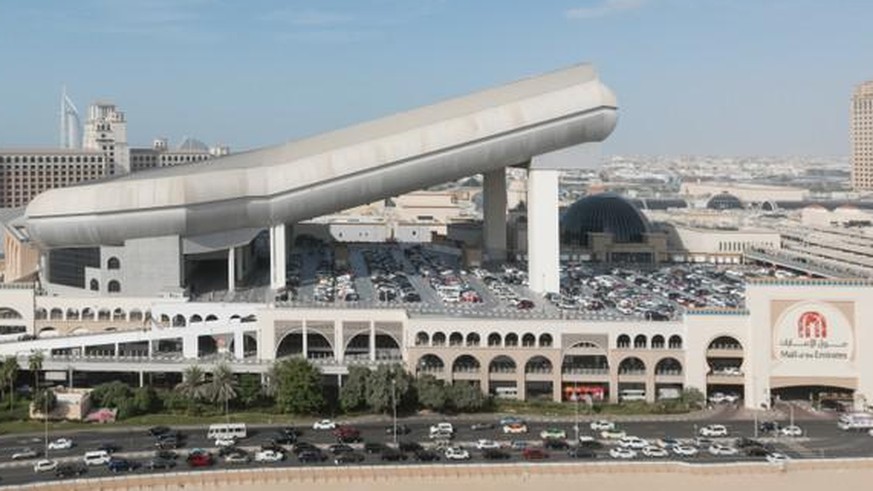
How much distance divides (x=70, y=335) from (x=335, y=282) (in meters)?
13.5

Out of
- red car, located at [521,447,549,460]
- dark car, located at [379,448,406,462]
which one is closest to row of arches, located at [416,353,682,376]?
red car, located at [521,447,549,460]

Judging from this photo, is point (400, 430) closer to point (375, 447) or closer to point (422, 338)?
point (375, 447)

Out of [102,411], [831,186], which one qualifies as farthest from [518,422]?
[831,186]

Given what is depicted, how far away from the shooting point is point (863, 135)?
14788cm

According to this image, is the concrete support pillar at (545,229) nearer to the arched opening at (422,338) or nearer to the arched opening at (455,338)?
the arched opening at (455,338)

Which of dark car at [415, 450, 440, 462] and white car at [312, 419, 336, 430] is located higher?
white car at [312, 419, 336, 430]

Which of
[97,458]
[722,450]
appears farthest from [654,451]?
[97,458]

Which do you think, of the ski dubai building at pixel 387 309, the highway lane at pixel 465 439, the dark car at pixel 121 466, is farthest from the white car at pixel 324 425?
the dark car at pixel 121 466

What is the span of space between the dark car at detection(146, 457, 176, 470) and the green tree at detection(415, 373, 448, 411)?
30.1 ft

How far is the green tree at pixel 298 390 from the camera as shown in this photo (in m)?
36.0

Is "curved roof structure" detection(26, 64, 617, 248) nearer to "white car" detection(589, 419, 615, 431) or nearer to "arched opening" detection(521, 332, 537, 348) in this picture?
"arched opening" detection(521, 332, 537, 348)

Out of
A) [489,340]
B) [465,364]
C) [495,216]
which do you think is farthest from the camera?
[495,216]

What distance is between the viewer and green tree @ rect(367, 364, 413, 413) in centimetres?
3600

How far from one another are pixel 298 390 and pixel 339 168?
42.9 feet
